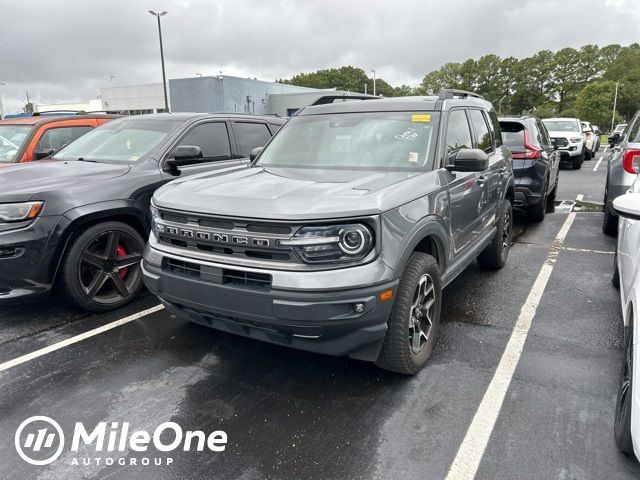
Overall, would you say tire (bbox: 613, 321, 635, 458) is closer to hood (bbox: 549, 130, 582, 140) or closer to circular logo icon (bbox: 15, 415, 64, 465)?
circular logo icon (bbox: 15, 415, 64, 465)

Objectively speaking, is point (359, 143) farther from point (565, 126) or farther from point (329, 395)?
point (565, 126)

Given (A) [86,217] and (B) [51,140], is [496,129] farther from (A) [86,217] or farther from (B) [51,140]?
(B) [51,140]

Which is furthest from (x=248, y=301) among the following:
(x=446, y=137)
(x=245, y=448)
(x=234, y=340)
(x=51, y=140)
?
(x=51, y=140)

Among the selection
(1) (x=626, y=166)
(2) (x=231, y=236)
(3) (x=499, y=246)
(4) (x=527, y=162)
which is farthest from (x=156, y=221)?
(4) (x=527, y=162)

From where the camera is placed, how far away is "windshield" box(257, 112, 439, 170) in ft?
12.1

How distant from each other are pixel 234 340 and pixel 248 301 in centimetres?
129

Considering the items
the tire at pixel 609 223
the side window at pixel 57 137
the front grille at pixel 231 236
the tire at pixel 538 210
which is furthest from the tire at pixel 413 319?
the side window at pixel 57 137

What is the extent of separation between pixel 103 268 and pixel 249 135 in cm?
254

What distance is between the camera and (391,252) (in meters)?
2.79

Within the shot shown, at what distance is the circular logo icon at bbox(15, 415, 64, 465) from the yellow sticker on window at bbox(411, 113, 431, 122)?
10.8 feet

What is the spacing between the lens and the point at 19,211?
3871mm

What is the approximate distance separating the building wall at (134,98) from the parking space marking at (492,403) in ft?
169

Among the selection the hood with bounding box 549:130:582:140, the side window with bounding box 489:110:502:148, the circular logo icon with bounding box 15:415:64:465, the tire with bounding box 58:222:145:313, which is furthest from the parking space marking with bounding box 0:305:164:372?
the hood with bounding box 549:130:582:140

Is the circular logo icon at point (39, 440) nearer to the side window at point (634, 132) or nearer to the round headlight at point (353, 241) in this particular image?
the round headlight at point (353, 241)
